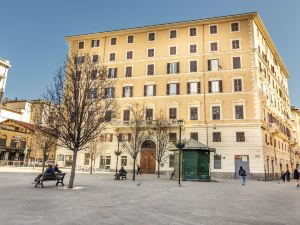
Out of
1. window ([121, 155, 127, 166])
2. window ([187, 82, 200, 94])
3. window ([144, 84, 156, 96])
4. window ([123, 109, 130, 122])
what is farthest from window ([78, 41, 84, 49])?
window ([121, 155, 127, 166])

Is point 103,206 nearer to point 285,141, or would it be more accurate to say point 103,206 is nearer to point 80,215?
point 80,215

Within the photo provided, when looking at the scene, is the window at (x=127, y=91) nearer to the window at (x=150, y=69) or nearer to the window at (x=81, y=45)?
the window at (x=150, y=69)

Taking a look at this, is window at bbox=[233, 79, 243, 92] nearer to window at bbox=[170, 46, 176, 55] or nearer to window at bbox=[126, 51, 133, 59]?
window at bbox=[170, 46, 176, 55]

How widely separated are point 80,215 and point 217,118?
97.0 ft

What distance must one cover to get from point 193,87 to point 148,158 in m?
11.7

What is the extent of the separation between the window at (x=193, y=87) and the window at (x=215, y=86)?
1618 millimetres

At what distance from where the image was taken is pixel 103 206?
363 inches

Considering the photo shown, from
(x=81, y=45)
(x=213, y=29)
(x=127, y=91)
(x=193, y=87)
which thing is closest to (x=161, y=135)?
(x=193, y=87)

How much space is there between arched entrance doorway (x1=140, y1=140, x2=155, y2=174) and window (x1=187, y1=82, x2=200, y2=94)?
29.5 feet

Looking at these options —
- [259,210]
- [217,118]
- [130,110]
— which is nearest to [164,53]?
[130,110]

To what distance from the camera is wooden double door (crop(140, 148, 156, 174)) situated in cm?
3700

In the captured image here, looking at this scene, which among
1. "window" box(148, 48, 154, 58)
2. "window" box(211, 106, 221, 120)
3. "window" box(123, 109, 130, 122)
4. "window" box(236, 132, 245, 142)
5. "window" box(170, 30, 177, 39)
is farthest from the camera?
"window" box(148, 48, 154, 58)

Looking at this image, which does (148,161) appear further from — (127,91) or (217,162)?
(127,91)

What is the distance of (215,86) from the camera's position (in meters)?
35.9
